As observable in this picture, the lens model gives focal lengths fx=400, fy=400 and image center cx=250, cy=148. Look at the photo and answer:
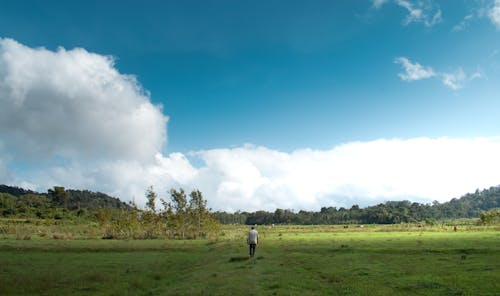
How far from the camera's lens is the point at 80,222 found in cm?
14600

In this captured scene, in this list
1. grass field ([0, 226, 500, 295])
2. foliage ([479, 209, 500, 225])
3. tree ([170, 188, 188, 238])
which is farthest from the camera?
foliage ([479, 209, 500, 225])

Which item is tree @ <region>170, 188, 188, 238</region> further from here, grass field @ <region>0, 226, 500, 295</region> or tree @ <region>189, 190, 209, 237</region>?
grass field @ <region>0, 226, 500, 295</region>

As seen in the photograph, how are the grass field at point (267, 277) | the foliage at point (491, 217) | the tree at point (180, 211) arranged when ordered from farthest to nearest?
the foliage at point (491, 217) < the tree at point (180, 211) < the grass field at point (267, 277)

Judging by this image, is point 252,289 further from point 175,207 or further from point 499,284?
point 175,207

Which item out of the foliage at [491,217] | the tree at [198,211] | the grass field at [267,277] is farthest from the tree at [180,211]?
the foliage at [491,217]

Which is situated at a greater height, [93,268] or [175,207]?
[175,207]

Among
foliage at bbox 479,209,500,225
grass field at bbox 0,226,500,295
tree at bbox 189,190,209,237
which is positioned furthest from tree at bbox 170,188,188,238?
foliage at bbox 479,209,500,225

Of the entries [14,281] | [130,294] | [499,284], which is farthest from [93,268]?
[499,284]

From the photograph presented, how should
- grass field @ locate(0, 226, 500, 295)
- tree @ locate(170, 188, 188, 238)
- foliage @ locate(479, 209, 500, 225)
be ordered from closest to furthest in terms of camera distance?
1. grass field @ locate(0, 226, 500, 295)
2. tree @ locate(170, 188, 188, 238)
3. foliage @ locate(479, 209, 500, 225)

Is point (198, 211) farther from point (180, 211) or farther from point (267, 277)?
point (267, 277)

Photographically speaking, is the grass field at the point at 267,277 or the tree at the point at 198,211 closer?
the grass field at the point at 267,277

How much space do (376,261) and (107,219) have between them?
74444 millimetres

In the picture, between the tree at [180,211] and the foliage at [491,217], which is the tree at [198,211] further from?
the foliage at [491,217]

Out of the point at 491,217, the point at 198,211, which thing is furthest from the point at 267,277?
the point at 491,217
